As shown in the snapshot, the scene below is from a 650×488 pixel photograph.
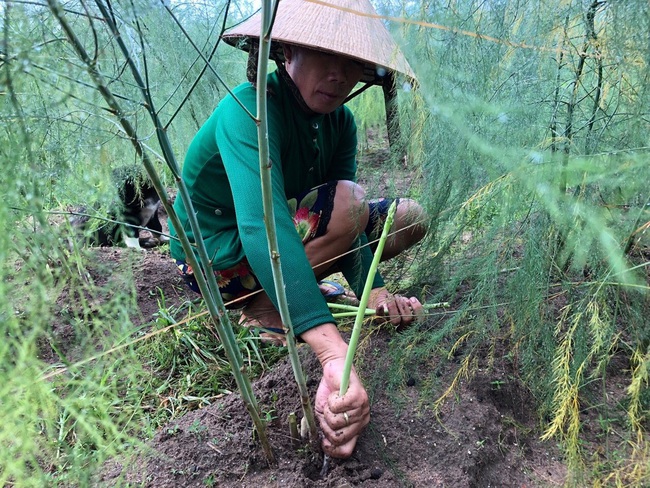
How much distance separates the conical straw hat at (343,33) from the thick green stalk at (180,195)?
1.51 feet

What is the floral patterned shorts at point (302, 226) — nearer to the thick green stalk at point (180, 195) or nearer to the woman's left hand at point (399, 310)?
the woman's left hand at point (399, 310)

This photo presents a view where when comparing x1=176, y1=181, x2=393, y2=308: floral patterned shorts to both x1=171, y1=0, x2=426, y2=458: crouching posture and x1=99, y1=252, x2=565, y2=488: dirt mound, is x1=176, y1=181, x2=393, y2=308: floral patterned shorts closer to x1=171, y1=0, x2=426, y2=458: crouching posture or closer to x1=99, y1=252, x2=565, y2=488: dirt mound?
x1=171, y1=0, x2=426, y2=458: crouching posture

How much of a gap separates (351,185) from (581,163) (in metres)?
0.63

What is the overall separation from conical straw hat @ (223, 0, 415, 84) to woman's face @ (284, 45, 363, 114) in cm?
7

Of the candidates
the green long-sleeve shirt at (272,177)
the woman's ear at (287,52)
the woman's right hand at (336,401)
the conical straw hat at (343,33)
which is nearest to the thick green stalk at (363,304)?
the woman's right hand at (336,401)

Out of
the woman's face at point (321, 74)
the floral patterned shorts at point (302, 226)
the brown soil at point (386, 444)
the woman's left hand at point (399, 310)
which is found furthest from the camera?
the floral patterned shorts at point (302, 226)

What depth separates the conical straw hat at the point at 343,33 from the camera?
0.97m

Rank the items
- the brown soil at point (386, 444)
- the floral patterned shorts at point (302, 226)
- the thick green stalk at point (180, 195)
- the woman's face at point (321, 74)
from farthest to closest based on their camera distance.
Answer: the floral patterned shorts at point (302, 226)
the woman's face at point (321, 74)
the brown soil at point (386, 444)
the thick green stalk at point (180, 195)

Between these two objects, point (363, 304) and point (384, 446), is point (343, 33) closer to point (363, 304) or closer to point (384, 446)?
point (363, 304)

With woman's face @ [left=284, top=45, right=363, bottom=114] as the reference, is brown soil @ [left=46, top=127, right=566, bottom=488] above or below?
below

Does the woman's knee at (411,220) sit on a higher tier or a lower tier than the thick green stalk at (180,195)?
lower

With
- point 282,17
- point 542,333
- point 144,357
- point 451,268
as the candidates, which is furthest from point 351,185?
point 144,357

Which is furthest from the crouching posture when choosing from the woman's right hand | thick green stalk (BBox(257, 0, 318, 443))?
Answer: thick green stalk (BBox(257, 0, 318, 443))

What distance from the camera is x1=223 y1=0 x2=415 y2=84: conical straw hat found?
97cm
